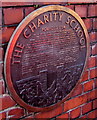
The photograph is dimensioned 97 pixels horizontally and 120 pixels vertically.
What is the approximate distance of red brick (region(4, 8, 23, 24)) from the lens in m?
1.31

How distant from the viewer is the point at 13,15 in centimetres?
133

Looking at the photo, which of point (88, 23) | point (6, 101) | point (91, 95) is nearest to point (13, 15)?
point (6, 101)

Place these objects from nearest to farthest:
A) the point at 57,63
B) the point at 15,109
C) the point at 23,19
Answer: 1. the point at 23,19
2. the point at 15,109
3. the point at 57,63

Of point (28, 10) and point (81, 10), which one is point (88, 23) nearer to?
point (81, 10)

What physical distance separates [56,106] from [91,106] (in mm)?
442

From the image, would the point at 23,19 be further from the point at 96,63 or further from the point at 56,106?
the point at 96,63

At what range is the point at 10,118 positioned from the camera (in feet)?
4.76

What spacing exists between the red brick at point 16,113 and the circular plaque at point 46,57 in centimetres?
5

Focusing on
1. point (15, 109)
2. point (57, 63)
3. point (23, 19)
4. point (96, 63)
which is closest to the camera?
point (23, 19)

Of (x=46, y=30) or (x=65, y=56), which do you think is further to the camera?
(x=65, y=56)

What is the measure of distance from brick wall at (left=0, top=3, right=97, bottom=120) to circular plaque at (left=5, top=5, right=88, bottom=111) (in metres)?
0.04

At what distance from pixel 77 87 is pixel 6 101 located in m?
0.62

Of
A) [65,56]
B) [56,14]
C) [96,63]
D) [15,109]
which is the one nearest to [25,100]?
[15,109]

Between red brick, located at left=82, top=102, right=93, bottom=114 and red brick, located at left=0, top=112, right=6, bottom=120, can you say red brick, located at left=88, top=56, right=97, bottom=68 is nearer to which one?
red brick, located at left=82, top=102, right=93, bottom=114
